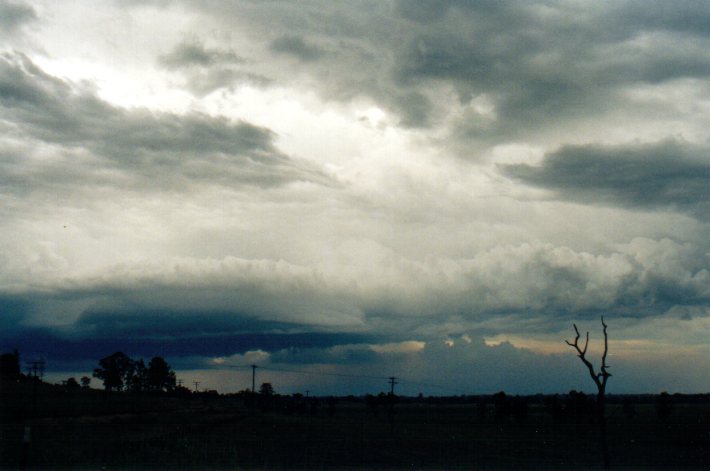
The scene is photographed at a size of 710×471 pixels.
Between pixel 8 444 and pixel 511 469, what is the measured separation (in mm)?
35186

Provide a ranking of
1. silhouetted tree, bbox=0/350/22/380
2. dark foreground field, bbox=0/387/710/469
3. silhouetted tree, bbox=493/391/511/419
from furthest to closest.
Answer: silhouetted tree, bbox=0/350/22/380 < silhouetted tree, bbox=493/391/511/419 < dark foreground field, bbox=0/387/710/469

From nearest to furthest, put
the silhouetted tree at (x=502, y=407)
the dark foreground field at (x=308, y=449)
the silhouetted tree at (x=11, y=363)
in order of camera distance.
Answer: the dark foreground field at (x=308, y=449) < the silhouetted tree at (x=502, y=407) < the silhouetted tree at (x=11, y=363)

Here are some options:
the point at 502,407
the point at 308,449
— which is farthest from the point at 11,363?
the point at 308,449

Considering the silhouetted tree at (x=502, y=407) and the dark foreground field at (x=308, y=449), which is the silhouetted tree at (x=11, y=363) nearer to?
the dark foreground field at (x=308, y=449)

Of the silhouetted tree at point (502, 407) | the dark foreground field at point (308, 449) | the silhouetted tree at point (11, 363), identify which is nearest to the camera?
the dark foreground field at point (308, 449)

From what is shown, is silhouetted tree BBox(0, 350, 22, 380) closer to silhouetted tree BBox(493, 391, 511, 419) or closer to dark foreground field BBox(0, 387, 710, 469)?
dark foreground field BBox(0, 387, 710, 469)

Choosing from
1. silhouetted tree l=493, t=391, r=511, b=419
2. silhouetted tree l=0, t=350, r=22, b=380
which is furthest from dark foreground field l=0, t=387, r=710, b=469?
silhouetted tree l=0, t=350, r=22, b=380

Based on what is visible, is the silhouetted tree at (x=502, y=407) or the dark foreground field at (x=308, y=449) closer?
the dark foreground field at (x=308, y=449)

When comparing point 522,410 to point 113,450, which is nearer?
point 113,450

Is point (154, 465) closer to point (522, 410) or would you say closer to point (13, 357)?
point (522, 410)

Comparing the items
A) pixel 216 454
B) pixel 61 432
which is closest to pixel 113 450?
→ pixel 216 454

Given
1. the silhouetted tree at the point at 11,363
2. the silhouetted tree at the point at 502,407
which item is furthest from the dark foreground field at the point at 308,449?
the silhouetted tree at the point at 11,363

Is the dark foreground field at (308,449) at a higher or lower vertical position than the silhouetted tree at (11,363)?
lower

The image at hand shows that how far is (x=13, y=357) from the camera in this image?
19325 cm
